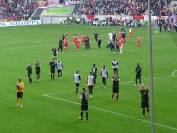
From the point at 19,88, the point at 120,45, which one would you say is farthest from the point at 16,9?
the point at 19,88

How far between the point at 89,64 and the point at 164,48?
14.0 metres

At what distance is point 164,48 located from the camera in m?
58.0

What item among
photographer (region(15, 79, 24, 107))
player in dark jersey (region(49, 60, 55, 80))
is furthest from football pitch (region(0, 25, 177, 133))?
photographer (region(15, 79, 24, 107))

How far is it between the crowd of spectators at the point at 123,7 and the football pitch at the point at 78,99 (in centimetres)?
3256

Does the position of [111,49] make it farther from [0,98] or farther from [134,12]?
[134,12]

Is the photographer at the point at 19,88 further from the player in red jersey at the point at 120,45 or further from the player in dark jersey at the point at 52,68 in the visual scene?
the player in red jersey at the point at 120,45

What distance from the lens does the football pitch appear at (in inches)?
1059

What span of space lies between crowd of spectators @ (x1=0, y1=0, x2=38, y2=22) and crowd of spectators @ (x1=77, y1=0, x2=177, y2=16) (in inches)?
461

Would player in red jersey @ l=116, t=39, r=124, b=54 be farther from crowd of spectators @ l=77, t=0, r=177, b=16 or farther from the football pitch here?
crowd of spectators @ l=77, t=0, r=177, b=16

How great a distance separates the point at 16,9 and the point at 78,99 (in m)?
79.0

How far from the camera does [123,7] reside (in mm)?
97438

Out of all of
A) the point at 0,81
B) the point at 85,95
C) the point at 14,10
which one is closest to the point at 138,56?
the point at 0,81

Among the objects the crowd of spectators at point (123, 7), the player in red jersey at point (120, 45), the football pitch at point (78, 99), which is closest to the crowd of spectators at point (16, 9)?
the crowd of spectators at point (123, 7)

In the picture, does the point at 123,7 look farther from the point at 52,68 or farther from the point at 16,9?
the point at 52,68
